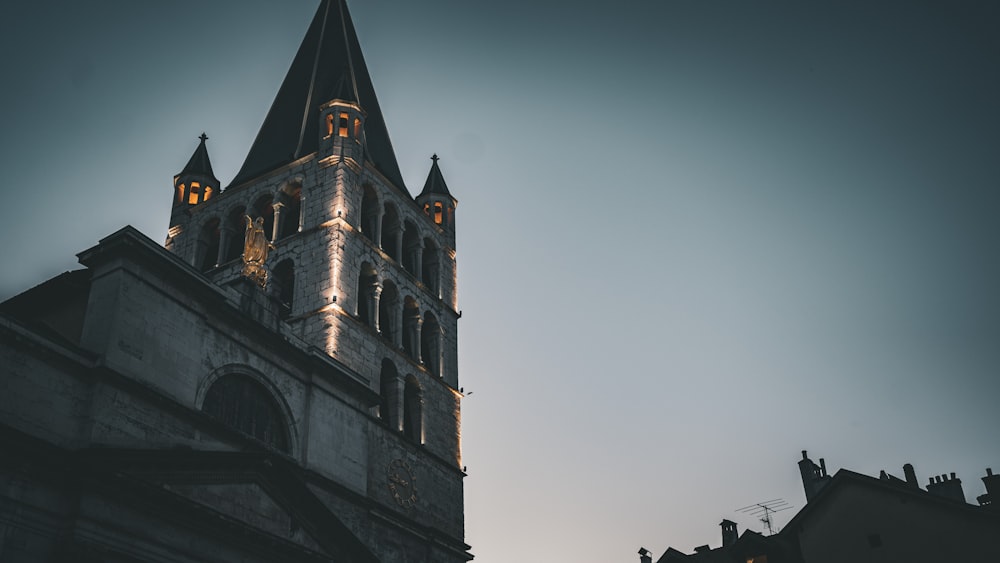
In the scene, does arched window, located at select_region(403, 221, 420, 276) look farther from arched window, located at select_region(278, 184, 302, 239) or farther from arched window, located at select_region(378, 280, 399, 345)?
arched window, located at select_region(278, 184, 302, 239)

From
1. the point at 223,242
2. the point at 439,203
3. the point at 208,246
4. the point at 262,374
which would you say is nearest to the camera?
the point at 262,374

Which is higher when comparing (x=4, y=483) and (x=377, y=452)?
(x=377, y=452)

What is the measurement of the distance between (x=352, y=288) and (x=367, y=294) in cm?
186

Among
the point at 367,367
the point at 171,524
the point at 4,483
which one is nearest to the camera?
the point at 4,483

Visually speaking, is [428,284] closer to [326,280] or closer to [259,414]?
[326,280]

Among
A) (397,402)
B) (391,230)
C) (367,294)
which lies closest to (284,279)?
(367,294)

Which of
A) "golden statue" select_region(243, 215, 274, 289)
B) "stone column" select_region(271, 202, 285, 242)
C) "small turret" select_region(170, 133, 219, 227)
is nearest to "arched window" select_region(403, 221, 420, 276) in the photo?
"stone column" select_region(271, 202, 285, 242)

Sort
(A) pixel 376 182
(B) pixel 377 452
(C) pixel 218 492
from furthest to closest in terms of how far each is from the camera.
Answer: (A) pixel 376 182 → (B) pixel 377 452 → (C) pixel 218 492

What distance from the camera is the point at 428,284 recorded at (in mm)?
43438

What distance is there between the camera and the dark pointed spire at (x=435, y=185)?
4762 centimetres

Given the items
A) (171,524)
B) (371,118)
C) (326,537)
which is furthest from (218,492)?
(371,118)

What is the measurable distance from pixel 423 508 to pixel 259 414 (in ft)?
31.9

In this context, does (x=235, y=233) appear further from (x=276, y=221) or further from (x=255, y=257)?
(x=255, y=257)

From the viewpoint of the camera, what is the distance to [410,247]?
43125 millimetres
